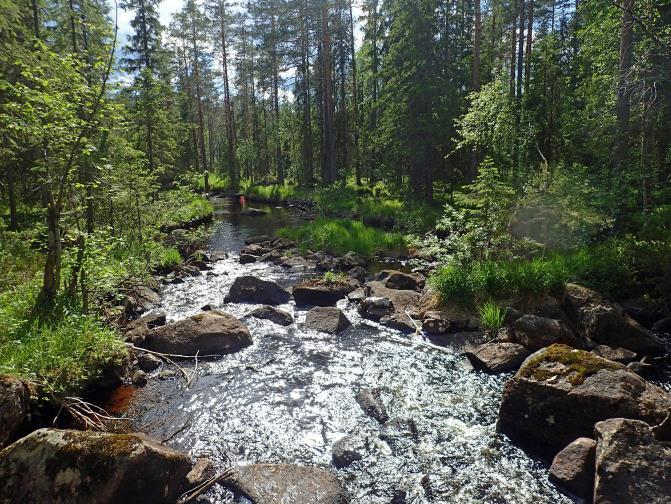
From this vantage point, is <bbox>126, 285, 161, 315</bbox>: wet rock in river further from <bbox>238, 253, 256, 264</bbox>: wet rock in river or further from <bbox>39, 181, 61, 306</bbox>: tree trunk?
<bbox>238, 253, 256, 264</bbox>: wet rock in river

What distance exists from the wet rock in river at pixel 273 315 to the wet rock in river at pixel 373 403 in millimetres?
4245

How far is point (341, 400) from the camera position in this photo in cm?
773

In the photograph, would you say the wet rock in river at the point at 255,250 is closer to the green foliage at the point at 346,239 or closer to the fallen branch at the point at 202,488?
the green foliage at the point at 346,239

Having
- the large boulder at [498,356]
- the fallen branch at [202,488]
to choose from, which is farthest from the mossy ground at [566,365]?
the fallen branch at [202,488]

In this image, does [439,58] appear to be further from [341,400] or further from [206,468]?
[206,468]

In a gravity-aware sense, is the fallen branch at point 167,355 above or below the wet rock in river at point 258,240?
below

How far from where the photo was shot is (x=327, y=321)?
37.2ft

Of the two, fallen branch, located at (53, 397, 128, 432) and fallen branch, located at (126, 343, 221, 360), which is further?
fallen branch, located at (126, 343, 221, 360)

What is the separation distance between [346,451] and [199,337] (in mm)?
4874

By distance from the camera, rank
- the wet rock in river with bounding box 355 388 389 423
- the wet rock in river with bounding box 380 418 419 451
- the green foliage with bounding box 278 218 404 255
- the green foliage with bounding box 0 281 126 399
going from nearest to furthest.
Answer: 1. the wet rock in river with bounding box 380 418 419 451
2. the green foliage with bounding box 0 281 126 399
3. the wet rock in river with bounding box 355 388 389 423
4. the green foliage with bounding box 278 218 404 255

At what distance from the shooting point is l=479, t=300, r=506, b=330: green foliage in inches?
407

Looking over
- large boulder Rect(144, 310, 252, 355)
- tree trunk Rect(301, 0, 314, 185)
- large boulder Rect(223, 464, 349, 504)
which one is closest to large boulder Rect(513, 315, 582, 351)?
large boulder Rect(223, 464, 349, 504)

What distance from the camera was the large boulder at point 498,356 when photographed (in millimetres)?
8648

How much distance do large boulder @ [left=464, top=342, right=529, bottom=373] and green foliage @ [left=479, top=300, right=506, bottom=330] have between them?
117 cm
